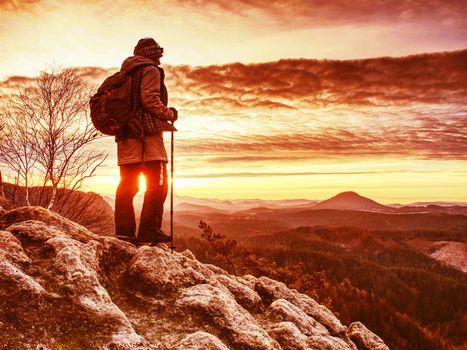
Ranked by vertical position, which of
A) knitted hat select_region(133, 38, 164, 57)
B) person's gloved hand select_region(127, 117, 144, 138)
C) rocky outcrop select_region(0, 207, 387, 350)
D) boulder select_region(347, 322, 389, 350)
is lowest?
boulder select_region(347, 322, 389, 350)

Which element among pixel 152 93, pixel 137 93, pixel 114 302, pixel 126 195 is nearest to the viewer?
pixel 114 302

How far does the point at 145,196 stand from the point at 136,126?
1.14 m

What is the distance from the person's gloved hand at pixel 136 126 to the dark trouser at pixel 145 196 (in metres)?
0.50

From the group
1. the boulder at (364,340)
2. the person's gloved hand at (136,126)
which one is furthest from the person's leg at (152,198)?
the boulder at (364,340)

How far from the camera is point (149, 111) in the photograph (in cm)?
636

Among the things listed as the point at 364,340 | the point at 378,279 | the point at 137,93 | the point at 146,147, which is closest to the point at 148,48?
the point at 137,93

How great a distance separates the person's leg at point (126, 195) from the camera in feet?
21.8

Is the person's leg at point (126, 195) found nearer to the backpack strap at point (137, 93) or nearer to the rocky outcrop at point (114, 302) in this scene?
the rocky outcrop at point (114, 302)

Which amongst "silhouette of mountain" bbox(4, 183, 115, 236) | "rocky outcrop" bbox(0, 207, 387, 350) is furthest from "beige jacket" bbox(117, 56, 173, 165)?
"silhouette of mountain" bbox(4, 183, 115, 236)

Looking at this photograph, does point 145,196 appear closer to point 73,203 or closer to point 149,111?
point 149,111

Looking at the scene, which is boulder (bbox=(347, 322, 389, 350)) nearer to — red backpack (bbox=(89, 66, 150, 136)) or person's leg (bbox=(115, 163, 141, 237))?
person's leg (bbox=(115, 163, 141, 237))

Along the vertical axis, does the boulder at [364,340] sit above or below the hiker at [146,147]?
below

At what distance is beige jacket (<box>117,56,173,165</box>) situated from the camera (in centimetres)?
632

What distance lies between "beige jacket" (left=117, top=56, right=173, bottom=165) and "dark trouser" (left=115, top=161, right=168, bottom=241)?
145 millimetres
